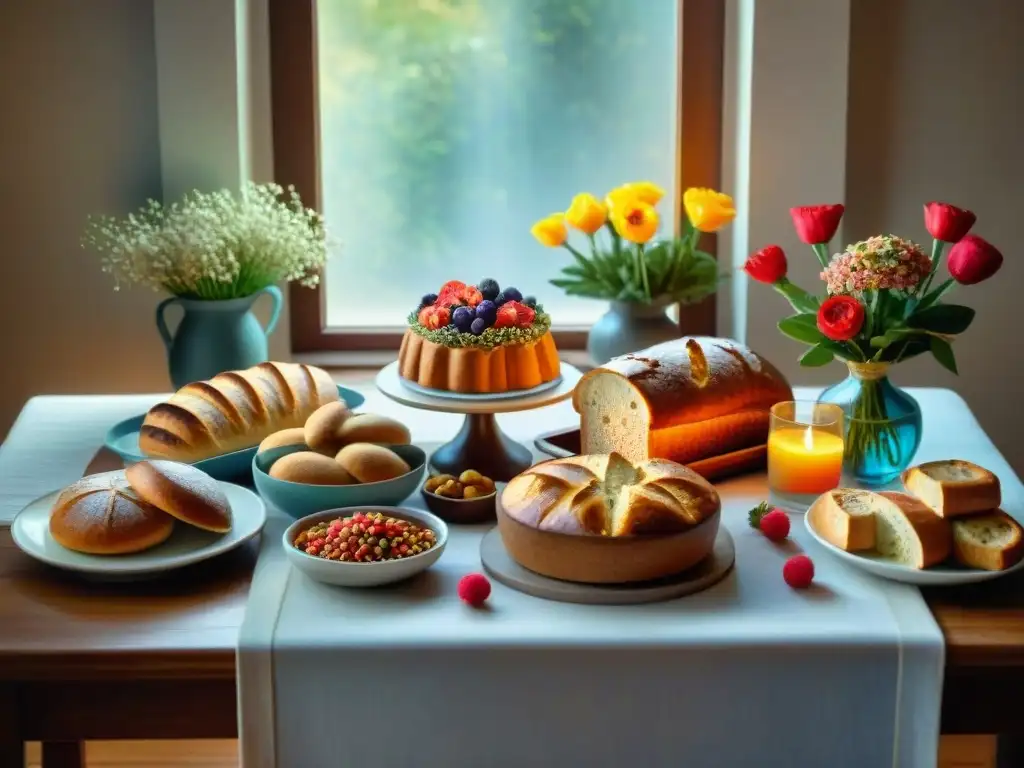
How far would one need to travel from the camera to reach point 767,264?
1.65 meters

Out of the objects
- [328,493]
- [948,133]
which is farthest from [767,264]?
[948,133]

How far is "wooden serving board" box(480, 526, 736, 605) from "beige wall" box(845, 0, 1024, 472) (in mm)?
1340

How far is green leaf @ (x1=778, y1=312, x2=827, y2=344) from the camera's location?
1656 mm

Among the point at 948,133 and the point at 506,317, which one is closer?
the point at 506,317

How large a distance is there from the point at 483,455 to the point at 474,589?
41 centimetres

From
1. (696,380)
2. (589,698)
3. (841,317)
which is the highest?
(841,317)

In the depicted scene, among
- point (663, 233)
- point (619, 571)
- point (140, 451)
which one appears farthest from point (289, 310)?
point (619, 571)

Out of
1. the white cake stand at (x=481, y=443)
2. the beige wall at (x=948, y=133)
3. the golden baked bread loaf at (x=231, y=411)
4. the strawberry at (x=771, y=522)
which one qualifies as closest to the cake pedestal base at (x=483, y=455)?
the white cake stand at (x=481, y=443)

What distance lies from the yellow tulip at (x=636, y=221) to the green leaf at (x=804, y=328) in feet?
1.73

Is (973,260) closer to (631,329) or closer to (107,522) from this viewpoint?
(631,329)

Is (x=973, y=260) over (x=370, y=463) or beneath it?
over

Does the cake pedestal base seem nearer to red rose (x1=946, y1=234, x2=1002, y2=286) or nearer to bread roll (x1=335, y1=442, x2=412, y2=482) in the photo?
bread roll (x1=335, y1=442, x2=412, y2=482)

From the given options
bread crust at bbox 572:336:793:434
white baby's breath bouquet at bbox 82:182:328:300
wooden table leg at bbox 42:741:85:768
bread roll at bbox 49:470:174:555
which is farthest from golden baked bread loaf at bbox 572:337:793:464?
wooden table leg at bbox 42:741:85:768

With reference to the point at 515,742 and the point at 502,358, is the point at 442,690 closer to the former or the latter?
the point at 515,742
